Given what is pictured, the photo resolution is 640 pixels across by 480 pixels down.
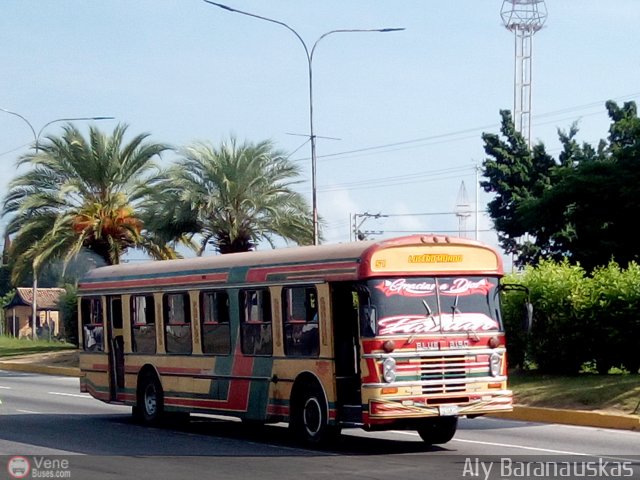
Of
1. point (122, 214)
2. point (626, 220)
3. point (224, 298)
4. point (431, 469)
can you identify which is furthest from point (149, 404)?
point (122, 214)

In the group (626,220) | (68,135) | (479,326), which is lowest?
(479,326)

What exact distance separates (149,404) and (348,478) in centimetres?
761

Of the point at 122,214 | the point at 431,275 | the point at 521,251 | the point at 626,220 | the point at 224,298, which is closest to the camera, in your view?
the point at 431,275

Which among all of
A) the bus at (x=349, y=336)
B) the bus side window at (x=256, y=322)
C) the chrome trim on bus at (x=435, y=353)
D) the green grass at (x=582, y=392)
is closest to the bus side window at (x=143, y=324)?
the bus at (x=349, y=336)

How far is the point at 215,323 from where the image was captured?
17531 mm

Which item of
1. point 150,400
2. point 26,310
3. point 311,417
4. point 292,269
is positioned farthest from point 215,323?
point 26,310

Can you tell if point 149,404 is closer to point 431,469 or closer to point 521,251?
point 431,469

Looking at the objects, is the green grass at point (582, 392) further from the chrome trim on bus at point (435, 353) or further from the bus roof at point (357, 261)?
the bus roof at point (357, 261)

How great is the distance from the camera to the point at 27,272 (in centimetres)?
4050

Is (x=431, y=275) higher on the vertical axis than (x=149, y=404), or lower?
higher

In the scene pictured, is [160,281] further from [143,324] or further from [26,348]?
[26,348]

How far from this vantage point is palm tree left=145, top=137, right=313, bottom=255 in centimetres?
3684

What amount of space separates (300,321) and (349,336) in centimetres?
82

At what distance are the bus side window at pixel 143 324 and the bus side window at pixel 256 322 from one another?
8.81 feet
